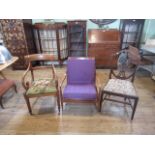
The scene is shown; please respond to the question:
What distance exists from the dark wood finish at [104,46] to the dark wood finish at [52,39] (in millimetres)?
868

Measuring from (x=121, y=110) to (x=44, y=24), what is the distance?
313cm

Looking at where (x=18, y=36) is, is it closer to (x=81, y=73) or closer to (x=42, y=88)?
(x=42, y=88)

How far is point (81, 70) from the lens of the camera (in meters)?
2.04

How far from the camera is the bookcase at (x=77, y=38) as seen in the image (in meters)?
3.62

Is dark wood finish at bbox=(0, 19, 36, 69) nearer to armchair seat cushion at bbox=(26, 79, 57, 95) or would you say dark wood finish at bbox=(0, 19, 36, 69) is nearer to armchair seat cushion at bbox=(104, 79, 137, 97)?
armchair seat cushion at bbox=(26, 79, 57, 95)

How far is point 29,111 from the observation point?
1.93 meters

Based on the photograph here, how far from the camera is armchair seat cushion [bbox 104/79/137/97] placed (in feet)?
5.70

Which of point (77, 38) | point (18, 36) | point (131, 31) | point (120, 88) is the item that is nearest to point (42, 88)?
point (120, 88)

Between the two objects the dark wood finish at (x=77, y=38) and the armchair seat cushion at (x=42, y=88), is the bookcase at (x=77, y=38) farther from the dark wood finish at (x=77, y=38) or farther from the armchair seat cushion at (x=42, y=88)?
the armchair seat cushion at (x=42, y=88)

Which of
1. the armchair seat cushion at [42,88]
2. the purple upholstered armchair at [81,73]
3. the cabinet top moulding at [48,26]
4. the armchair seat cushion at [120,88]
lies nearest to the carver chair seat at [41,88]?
the armchair seat cushion at [42,88]

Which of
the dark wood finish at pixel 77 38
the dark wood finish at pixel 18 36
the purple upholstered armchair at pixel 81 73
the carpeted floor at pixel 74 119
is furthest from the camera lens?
the dark wood finish at pixel 77 38

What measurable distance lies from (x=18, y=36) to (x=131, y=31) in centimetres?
334
